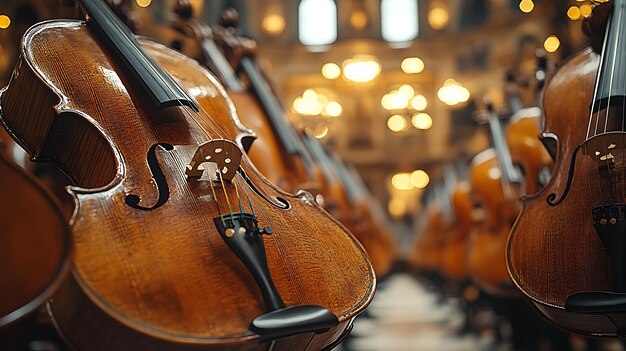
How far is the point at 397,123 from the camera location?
17.0 m

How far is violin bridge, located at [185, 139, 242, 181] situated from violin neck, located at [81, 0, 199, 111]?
0.22 m

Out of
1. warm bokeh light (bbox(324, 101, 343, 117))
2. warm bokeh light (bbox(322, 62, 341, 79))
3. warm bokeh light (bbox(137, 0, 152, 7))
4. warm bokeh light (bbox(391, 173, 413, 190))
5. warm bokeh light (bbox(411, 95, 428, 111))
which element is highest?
warm bokeh light (bbox(137, 0, 152, 7))

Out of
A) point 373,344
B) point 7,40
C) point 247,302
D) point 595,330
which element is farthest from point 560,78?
point 7,40

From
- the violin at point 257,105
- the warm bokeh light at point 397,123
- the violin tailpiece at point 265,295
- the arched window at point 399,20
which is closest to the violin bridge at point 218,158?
the violin tailpiece at point 265,295

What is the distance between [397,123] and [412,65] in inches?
60.2

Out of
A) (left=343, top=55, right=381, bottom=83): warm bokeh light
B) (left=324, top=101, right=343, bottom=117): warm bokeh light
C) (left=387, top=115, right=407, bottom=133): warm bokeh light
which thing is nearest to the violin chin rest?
(left=343, top=55, right=381, bottom=83): warm bokeh light

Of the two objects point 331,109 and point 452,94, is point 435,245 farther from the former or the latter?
point 331,109

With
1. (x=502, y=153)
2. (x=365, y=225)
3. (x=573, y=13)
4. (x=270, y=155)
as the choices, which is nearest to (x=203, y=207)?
(x=270, y=155)

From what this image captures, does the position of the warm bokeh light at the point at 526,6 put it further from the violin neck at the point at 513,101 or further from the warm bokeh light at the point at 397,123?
the violin neck at the point at 513,101

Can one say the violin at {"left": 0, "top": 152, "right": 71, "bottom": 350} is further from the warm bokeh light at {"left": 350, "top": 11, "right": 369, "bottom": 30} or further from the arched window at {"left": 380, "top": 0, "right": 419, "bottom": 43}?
the arched window at {"left": 380, "top": 0, "right": 419, "bottom": 43}

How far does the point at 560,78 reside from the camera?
171 centimetres

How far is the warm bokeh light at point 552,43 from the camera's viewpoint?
11.1 m

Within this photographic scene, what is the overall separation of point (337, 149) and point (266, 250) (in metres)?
16.1

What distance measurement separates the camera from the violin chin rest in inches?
36.0
